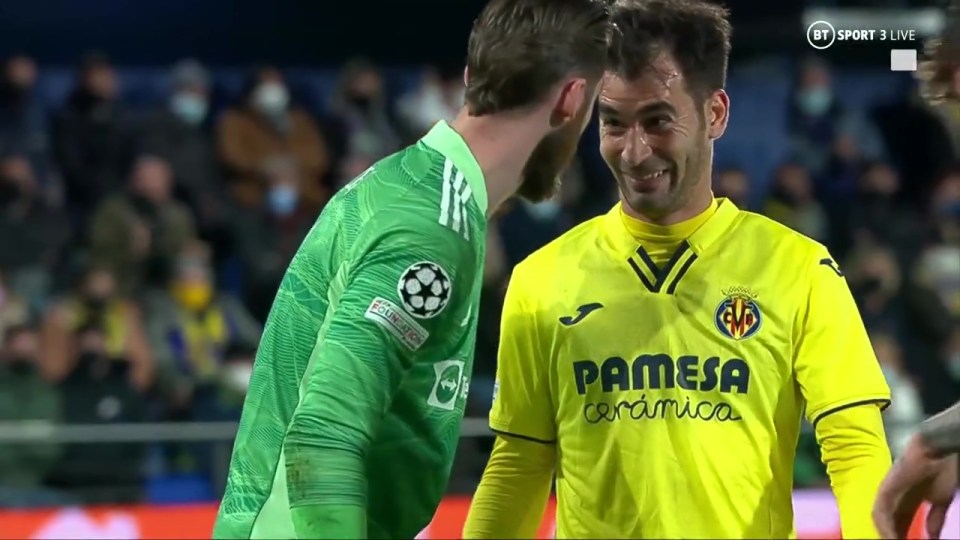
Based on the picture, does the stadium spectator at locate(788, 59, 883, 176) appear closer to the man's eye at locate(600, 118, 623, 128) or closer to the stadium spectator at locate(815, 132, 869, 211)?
the stadium spectator at locate(815, 132, 869, 211)

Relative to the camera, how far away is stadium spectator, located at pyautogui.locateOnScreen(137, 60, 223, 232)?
784 cm

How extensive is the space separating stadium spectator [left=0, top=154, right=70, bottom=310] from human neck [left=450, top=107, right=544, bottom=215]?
17.6 feet

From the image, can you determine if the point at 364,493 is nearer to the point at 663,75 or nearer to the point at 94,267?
the point at 663,75

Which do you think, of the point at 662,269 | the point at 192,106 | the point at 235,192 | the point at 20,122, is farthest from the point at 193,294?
the point at 662,269

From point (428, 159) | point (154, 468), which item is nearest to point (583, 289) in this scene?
point (428, 159)

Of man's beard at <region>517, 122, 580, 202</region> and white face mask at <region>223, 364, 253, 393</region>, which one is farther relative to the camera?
white face mask at <region>223, 364, 253, 393</region>

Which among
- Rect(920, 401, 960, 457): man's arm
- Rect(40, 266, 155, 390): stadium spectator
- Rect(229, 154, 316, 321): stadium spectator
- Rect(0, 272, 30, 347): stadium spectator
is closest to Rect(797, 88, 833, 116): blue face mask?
Rect(229, 154, 316, 321): stadium spectator

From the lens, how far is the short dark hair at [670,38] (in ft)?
8.89

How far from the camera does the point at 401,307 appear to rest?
2.12 m

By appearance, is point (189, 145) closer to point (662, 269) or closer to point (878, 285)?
point (878, 285)

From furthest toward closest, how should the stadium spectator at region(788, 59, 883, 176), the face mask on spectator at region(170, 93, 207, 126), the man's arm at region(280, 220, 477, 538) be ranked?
the stadium spectator at region(788, 59, 883, 176), the face mask on spectator at region(170, 93, 207, 126), the man's arm at region(280, 220, 477, 538)

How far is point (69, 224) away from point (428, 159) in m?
5.56

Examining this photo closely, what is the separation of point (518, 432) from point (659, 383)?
11.6 inches

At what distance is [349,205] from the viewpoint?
229cm
